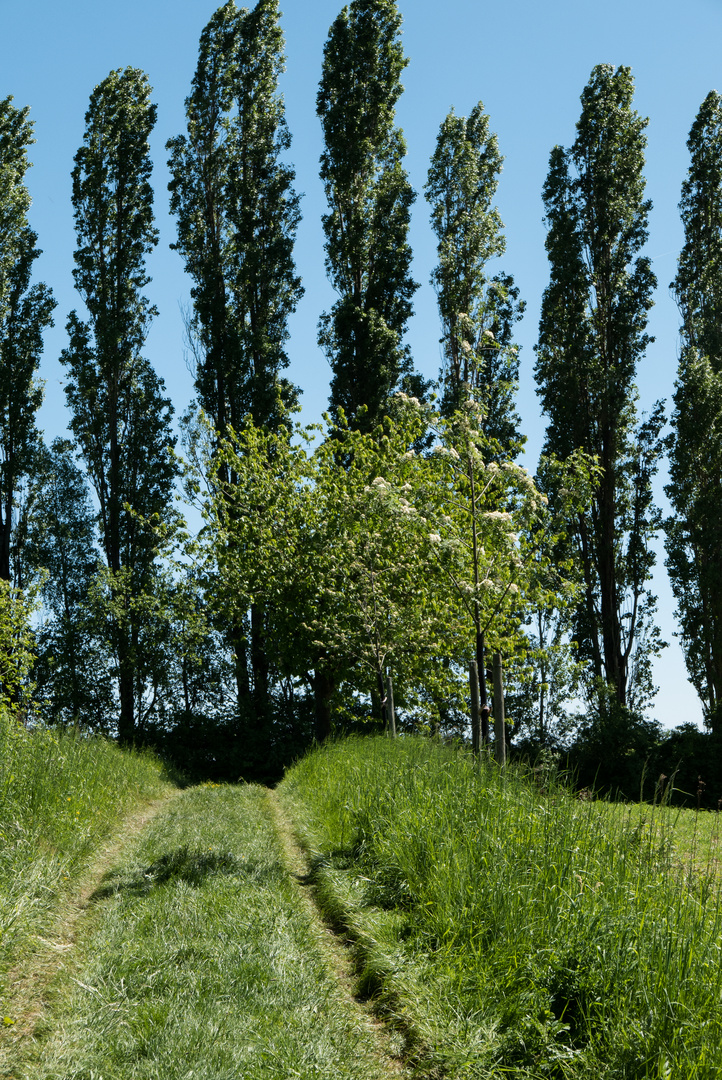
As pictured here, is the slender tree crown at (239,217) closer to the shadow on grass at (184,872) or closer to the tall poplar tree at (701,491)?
the tall poplar tree at (701,491)

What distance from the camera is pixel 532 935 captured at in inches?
155

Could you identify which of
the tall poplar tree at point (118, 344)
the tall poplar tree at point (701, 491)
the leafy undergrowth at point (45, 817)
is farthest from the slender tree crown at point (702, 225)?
the leafy undergrowth at point (45, 817)

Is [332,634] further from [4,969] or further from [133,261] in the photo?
[133,261]

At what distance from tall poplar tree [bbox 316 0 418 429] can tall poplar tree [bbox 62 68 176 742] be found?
662 centimetres

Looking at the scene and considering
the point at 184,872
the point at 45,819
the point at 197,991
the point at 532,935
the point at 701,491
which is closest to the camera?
the point at 532,935

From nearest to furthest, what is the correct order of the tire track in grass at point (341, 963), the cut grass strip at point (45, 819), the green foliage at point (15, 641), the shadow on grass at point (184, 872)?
the tire track in grass at point (341, 963) → the cut grass strip at point (45, 819) → the shadow on grass at point (184, 872) → the green foliage at point (15, 641)

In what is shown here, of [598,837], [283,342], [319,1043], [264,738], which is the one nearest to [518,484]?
[598,837]

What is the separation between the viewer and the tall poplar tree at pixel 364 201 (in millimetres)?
23781

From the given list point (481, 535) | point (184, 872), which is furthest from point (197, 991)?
point (481, 535)

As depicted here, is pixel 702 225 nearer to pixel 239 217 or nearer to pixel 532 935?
pixel 239 217

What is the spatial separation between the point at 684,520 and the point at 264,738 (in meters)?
13.7

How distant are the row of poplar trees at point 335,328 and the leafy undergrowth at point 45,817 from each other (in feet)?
41.8

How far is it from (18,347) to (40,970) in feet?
88.8

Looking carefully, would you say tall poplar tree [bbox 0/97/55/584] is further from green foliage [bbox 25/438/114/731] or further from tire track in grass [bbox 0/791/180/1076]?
tire track in grass [bbox 0/791/180/1076]
